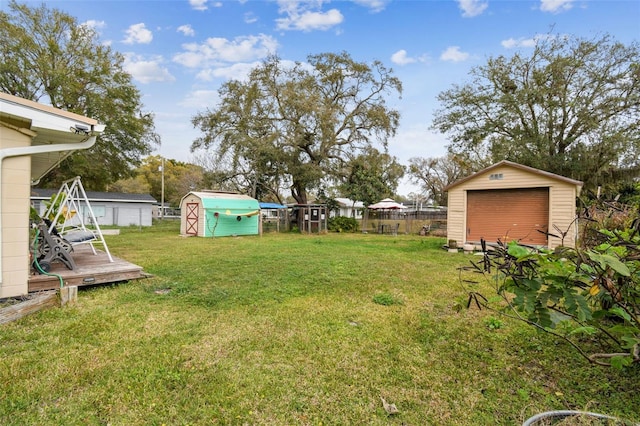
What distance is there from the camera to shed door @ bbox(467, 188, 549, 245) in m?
8.32

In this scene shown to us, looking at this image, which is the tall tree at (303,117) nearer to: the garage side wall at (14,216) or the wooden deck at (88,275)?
the wooden deck at (88,275)

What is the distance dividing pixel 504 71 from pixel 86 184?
81.5 ft

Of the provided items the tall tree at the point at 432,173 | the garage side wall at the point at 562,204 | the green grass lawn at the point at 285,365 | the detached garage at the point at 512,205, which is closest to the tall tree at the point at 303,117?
the detached garage at the point at 512,205

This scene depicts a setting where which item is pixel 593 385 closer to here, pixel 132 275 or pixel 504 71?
pixel 132 275

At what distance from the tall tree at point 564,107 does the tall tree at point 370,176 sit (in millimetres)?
4566

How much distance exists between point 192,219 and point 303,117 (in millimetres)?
7993

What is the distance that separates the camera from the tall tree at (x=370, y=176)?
17141mm

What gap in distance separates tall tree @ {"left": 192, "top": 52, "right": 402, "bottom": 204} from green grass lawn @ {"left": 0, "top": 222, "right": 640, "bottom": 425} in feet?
42.6

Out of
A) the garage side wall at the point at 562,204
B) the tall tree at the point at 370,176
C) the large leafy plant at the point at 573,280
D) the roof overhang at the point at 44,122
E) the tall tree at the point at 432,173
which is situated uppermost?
the tall tree at the point at 432,173

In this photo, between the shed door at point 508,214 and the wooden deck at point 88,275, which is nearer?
the wooden deck at point 88,275

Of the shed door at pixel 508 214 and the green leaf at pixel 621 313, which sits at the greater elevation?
the shed door at pixel 508 214

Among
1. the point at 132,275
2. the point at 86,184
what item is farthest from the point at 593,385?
the point at 86,184

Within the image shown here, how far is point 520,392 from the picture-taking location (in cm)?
208

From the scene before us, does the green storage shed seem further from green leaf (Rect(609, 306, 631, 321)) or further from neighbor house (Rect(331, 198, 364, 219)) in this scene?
green leaf (Rect(609, 306, 631, 321))
